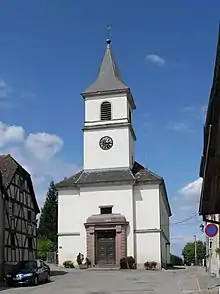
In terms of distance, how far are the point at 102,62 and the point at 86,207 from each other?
1807cm

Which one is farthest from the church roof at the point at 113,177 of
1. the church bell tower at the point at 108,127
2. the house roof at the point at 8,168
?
the house roof at the point at 8,168

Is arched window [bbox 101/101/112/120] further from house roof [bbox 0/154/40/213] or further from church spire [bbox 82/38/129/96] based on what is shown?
house roof [bbox 0/154/40/213]

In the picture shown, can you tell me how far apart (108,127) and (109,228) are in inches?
436

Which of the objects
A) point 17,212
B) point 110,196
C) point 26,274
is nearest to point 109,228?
point 110,196

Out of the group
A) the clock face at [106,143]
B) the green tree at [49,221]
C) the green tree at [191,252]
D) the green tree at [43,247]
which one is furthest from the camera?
the green tree at [191,252]

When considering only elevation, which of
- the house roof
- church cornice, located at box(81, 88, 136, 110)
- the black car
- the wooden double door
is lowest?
the black car

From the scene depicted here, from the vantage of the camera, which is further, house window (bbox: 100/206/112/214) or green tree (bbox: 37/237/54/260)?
green tree (bbox: 37/237/54/260)

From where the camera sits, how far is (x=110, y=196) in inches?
2026

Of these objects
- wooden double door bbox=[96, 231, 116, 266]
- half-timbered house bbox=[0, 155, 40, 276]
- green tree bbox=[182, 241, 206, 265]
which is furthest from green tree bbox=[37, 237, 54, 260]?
half-timbered house bbox=[0, 155, 40, 276]

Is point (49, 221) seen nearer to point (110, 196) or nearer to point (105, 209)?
point (105, 209)

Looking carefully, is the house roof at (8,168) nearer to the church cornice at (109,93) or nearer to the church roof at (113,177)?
the church roof at (113,177)

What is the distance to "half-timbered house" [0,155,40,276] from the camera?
34.1m

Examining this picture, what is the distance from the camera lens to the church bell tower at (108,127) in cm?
→ 5422

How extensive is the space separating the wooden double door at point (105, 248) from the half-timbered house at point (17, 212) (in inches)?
377
